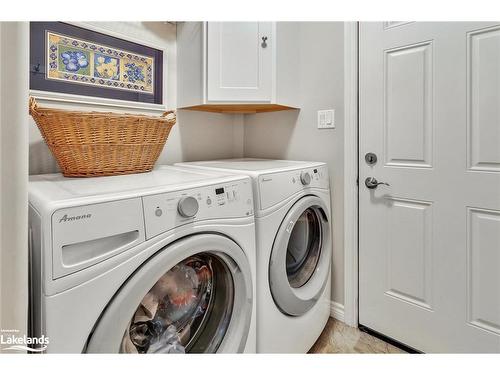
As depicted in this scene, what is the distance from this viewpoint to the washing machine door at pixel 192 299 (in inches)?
30.9

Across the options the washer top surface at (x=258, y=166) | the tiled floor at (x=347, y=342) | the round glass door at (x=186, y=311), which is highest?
the washer top surface at (x=258, y=166)

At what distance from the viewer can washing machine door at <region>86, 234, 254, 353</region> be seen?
785 millimetres

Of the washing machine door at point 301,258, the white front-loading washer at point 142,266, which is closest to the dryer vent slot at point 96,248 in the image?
the white front-loading washer at point 142,266

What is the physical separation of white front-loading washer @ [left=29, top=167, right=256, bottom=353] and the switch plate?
2.88 ft

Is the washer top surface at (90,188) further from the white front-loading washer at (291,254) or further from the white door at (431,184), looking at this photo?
the white door at (431,184)

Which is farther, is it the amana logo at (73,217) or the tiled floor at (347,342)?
the tiled floor at (347,342)

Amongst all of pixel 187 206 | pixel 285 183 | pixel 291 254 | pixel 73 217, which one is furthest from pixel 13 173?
pixel 291 254

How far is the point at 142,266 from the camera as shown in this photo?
2.40ft

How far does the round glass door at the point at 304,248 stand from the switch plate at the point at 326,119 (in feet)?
1.73

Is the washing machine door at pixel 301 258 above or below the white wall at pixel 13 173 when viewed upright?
below

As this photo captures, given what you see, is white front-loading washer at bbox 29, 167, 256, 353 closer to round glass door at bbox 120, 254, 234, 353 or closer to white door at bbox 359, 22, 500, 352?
round glass door at bbox 120, 254, 234, 353
